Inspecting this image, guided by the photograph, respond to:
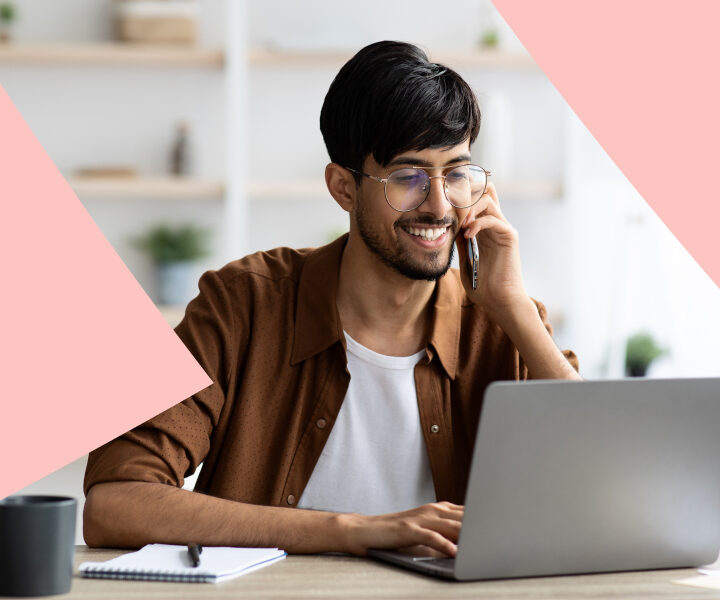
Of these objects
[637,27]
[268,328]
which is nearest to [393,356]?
[268,328]

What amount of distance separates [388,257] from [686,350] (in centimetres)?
253

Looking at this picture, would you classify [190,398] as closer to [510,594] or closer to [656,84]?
[510,594]

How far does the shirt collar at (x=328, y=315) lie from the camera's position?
169 cm

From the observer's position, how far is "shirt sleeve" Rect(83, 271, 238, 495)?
1.42 meters

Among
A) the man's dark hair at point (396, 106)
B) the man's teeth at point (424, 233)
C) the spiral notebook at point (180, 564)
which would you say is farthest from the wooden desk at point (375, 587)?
the man's dark hair at point (396, 106)

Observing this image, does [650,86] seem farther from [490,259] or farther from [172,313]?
[490,259]

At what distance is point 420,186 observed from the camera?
167cm

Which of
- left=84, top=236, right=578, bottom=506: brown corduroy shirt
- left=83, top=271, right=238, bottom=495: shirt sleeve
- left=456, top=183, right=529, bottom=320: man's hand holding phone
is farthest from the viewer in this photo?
left=456, top=183, right=529, bottom=320: man's hand holding phone

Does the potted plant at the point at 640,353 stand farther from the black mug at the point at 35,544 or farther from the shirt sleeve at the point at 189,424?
the black mug at the point at 35,544

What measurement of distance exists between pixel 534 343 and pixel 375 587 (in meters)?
0.74

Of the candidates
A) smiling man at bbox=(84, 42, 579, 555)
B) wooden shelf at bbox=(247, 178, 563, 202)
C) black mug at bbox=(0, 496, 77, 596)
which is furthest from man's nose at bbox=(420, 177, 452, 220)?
wooden shelf at bbox=(247, 178, 563, 202)

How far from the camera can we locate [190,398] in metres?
1.58

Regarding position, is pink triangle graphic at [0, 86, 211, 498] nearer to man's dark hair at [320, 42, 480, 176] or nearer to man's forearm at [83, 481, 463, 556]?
man's dark hair at [320, 42, 480, 176]

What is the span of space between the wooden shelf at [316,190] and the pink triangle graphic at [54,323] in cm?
63
